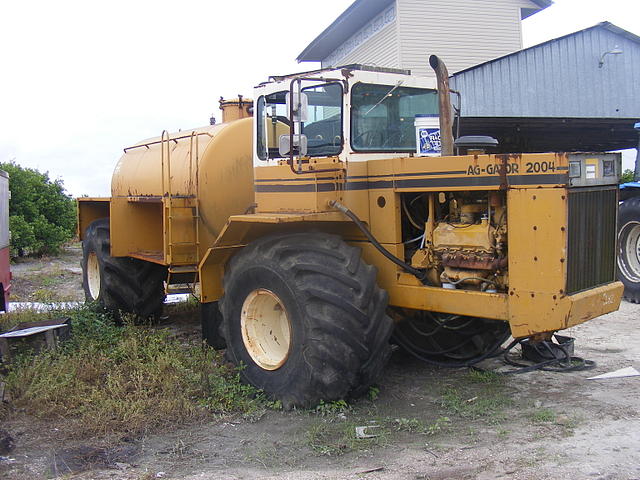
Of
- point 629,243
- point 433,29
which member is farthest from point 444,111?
point 433,29

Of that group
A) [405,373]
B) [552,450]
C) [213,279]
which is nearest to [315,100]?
[213,279]

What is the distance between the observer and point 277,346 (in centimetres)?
604

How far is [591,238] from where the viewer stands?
16.9 feet

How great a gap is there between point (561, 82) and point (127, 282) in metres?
13.4

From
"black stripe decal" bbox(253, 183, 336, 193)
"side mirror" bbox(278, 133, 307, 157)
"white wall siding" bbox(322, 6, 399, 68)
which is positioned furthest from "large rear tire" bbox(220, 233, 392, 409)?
"white wall siding" bbox(322, 6, 399, 68)

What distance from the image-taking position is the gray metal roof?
21.2 m

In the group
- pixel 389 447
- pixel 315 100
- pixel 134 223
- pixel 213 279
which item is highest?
pixel 315 100

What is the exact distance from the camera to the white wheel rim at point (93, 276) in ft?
31.7

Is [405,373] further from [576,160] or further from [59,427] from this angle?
[59,427]

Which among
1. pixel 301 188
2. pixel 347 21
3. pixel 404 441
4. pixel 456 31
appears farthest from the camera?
pixel 347 21

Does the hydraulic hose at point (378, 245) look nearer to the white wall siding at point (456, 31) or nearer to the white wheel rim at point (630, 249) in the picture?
the white wheel rim at point (630, 249)

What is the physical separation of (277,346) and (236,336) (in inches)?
15.2

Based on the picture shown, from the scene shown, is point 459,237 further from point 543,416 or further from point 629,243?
point 629,243

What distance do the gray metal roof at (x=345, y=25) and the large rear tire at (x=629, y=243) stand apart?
1259cm
